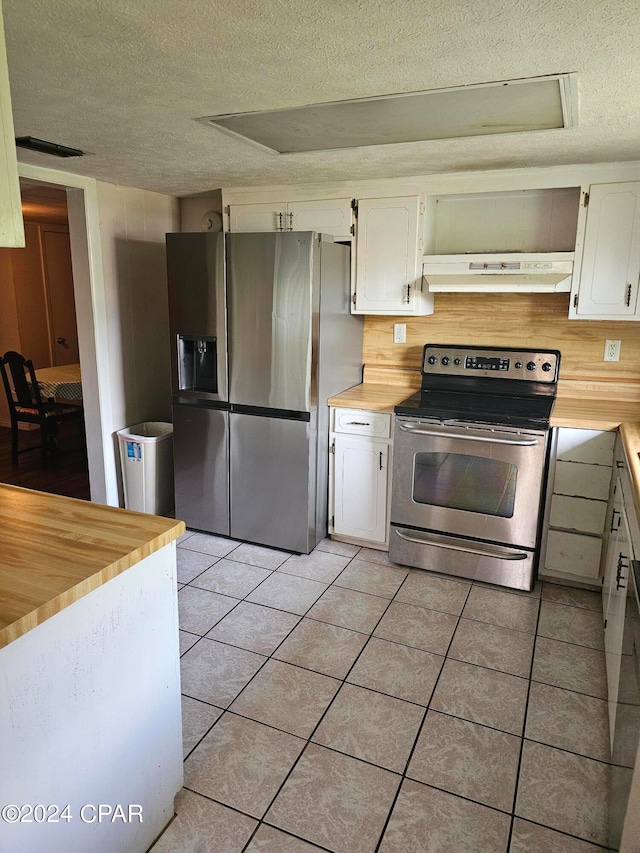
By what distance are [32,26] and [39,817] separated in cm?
182

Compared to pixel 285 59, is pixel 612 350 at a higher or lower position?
lower

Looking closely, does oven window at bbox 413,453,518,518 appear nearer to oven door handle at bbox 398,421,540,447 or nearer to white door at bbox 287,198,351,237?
oven door handle at bbox 398,421,540,447

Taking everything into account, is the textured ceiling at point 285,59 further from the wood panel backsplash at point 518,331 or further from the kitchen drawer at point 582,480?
the kitchen drawer at point 582,480

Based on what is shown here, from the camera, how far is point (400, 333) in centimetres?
361

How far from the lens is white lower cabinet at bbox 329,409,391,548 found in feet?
10.4

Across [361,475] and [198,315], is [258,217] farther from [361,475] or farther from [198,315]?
[361,475]

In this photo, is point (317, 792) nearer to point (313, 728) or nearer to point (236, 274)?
point (313, 728)

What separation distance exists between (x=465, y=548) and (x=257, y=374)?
4.69 ft

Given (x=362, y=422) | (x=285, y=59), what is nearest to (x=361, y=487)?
(x=362, y=422)

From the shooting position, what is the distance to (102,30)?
144 cm

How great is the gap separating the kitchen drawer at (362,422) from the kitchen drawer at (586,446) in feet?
2.87

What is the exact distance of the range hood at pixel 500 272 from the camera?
2.89 meters

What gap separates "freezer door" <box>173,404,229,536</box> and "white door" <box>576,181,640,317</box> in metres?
2.04

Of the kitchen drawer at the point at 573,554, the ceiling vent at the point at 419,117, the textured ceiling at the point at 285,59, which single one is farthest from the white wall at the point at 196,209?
the kitchen drawer at the point at 573,554
